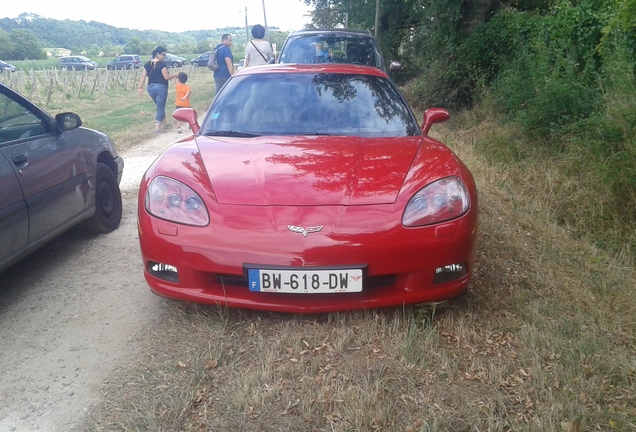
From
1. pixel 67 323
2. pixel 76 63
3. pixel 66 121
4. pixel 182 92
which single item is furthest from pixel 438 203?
pixel 76 63

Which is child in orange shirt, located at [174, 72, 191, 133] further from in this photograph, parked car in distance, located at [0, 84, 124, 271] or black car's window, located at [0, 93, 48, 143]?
black car's window, located at [0, 93, 48, 143]

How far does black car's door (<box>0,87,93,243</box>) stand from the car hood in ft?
3.49

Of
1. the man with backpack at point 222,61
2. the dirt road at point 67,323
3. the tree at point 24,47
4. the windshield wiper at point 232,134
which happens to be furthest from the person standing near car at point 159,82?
the tree at point 24,47

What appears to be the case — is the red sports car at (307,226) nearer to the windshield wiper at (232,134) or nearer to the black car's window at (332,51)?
the windshield wiper at (232,134)

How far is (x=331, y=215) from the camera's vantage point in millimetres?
2672

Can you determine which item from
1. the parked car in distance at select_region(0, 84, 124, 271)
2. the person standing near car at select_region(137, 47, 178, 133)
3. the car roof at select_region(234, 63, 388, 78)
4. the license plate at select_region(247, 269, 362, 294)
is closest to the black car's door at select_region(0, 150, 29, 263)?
the parked car in distance at select_region(0, 84, 124, 271)

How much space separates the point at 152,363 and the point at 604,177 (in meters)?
3.99

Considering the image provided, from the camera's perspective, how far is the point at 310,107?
389 centimetres

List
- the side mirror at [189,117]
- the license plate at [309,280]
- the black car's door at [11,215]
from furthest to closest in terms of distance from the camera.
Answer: the side mirror at [189,117]
the black car's door at [11,215]
the license plate at [309,280]

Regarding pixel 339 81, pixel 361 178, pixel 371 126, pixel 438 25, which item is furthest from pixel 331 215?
pixel 438 25

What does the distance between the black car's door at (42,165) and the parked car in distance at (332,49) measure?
4.98m

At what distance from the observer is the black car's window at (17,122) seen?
361 cm

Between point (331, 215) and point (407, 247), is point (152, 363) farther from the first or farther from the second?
point (407, 247)

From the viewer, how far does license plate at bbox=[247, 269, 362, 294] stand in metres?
2.58
